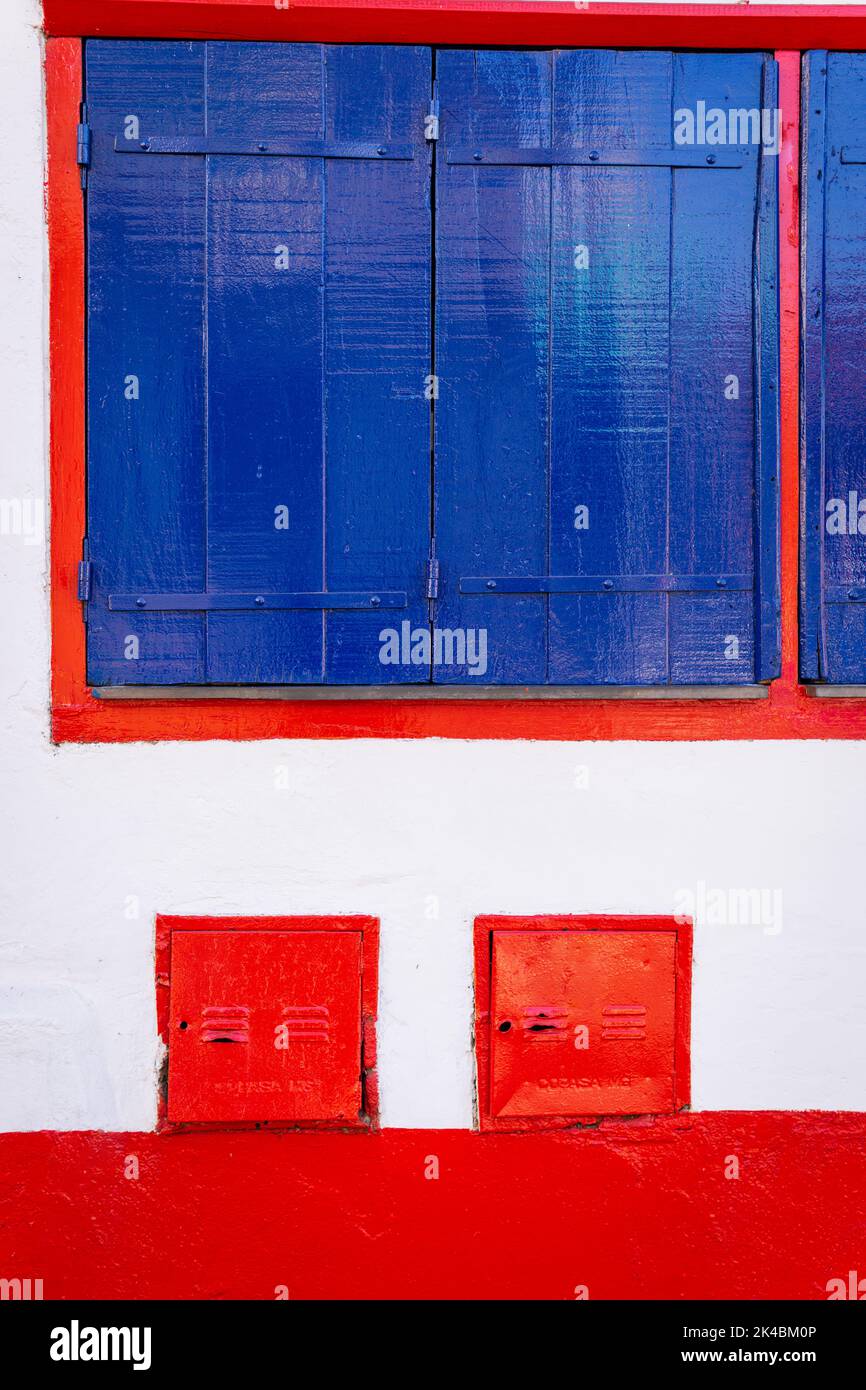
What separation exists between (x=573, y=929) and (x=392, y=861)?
49cm

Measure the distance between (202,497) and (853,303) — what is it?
1.73m

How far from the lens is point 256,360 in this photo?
2.56m

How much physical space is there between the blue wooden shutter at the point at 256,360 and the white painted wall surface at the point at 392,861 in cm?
20

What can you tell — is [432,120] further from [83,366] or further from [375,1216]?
[375,1216]

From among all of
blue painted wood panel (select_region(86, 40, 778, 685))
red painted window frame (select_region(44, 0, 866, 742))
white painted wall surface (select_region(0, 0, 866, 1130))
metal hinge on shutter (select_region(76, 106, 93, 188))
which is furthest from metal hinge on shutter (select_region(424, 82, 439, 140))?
white painted wall surface (select_region(0, 0, 866, 1130))

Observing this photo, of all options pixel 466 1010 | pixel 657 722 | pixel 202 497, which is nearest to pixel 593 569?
pixel 657 722

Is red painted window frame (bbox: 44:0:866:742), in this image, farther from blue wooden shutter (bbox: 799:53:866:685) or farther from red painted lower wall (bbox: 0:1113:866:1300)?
red painted lower wall (bbox: 0:1113:866:1300)

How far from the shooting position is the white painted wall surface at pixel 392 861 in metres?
2.58

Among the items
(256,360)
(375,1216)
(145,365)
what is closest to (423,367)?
(256,360)

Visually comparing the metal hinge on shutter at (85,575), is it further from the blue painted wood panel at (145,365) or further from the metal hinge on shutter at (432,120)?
the metal hinge on shutter at (432,120)

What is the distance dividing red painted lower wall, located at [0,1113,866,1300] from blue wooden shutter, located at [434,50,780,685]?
1.22 meters

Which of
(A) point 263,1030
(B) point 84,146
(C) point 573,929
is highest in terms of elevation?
(B) point 84,146

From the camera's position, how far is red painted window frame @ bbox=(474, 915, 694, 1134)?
8.44 ft

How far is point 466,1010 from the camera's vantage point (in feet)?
8.52
